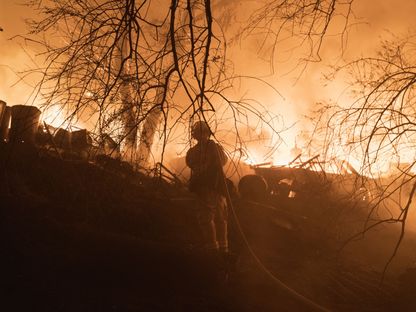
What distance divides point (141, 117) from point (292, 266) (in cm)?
599

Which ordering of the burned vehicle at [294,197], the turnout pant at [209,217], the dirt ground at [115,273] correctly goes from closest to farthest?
the dirt ground at [115,273], the turnout pant at [209,217], the burned vehicle at [294,197]

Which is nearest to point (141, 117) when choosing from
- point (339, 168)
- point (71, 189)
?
point (339, 168)

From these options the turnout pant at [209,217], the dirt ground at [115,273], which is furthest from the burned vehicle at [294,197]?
the turnout pant at [209,217]

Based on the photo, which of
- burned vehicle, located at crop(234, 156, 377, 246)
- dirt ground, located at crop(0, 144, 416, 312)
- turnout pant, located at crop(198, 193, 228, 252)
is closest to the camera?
dirt ground, located at crop(0, 144, 416, 312)

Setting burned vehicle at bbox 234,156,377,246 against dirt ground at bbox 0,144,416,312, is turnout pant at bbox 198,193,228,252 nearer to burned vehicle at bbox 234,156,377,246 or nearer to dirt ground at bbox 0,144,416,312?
dirt ground at bbox 0,144,416,312

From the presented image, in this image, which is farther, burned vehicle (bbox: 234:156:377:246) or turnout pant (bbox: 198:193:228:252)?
burned vehicle (bbox: 234:156:377:246)

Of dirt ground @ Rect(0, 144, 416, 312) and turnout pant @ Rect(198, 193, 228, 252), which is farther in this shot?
turnout pant @ Rect(198, 193, 228, 252)

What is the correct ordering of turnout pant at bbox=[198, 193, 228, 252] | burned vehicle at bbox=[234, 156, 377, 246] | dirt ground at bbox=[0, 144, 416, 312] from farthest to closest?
burned vehicle at bbox=[234, 156, 377, 246], turnout pant at bbox=[198, 193, 228, 252], dirt ground at bbox=[0, 144, 416, 312]

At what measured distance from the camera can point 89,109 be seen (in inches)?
116

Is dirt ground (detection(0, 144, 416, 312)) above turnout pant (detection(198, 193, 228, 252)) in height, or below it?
below

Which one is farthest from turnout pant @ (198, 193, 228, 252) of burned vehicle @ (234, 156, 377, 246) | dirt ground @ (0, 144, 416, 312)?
burned vehicle @ (234, 156, 377, 246)

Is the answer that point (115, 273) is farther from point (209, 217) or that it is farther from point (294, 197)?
point (294, 197)

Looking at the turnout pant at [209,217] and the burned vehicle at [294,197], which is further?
the burned vehicle at [294,197]

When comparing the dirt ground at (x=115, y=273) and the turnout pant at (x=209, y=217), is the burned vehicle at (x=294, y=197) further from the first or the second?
the turnout pant at (x=209, y=217)
